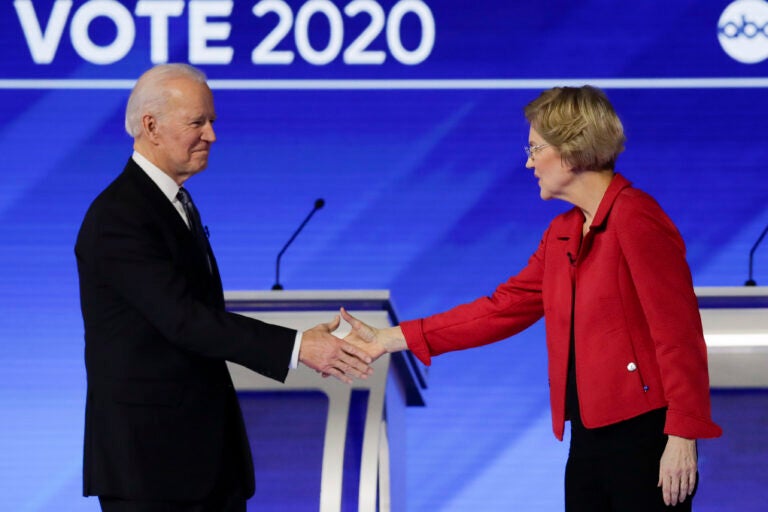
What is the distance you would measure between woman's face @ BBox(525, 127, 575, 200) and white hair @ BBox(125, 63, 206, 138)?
2.37 ft

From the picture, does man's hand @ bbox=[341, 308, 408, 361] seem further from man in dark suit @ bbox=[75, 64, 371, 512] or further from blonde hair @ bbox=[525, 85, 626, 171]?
blonde hair @ bbox=[525, 85, 626, 171]

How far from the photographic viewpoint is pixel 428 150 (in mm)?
5051

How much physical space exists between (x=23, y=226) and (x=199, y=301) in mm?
3053

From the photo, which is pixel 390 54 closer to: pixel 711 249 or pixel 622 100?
pixel 622 100

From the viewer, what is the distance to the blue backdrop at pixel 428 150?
16.5 feet

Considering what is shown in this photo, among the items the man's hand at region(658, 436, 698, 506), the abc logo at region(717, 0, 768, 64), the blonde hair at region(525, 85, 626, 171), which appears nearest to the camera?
the man's hand at region(658, 436, 698, 506)

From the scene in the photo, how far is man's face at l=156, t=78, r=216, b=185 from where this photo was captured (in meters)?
2.42

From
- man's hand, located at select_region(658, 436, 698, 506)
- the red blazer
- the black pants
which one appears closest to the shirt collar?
the red blazer

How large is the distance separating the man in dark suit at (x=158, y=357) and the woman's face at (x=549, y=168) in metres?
0.59

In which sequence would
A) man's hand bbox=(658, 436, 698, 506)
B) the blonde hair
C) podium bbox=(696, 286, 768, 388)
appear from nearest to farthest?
man's hand bbox=(658, 436, 698, 506)
the blonde hair
podium bbox=(696, 286, 768, 388)

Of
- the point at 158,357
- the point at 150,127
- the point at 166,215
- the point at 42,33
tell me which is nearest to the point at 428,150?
the point at 42,33

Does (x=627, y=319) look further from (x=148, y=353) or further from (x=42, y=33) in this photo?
(x=42, y=33)

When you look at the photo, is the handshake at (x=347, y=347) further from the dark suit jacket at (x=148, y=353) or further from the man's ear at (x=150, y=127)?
the man's ear at (x=150, y=127)

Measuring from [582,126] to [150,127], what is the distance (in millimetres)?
864
